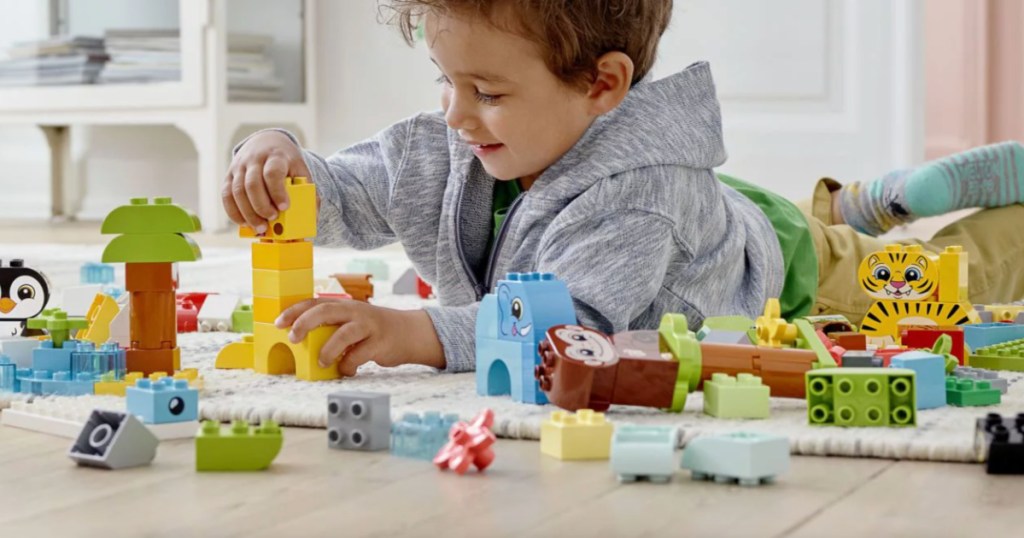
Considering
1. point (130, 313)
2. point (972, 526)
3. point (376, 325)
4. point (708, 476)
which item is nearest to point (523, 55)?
point (376, 325)

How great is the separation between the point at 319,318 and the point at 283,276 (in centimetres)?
6

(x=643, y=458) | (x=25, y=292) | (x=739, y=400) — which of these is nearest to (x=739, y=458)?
(x=643, y=458)

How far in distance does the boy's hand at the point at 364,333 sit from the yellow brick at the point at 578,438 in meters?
0.27

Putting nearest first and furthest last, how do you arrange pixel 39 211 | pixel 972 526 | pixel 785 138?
pixel 972 526 → pixel 785 138 → pixel 39 211

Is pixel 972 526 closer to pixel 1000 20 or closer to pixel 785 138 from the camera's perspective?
pixel 785 138

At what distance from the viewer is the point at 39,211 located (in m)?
3.73

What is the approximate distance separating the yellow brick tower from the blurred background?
1.87 m

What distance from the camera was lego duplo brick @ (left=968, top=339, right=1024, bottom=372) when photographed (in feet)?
3.47

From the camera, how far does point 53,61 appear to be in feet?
10.5

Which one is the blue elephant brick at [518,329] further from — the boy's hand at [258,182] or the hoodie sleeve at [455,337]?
the boy's hand at [258,182]

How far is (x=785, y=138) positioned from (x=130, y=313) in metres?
2.12

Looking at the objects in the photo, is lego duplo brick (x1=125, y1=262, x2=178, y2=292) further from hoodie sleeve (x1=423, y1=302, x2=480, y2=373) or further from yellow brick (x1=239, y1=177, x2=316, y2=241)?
hoodie sleeve (x1=423, y1=302, x2=480, y2=373)

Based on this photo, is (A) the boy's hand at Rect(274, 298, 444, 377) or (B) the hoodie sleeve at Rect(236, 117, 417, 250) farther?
(B) the hoodie sleeve at Rect(236, 117, 417, 250)

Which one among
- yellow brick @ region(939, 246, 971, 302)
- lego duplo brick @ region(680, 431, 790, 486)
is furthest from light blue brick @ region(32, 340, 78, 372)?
yellow brick @ region(939, 246, 971, 302)
